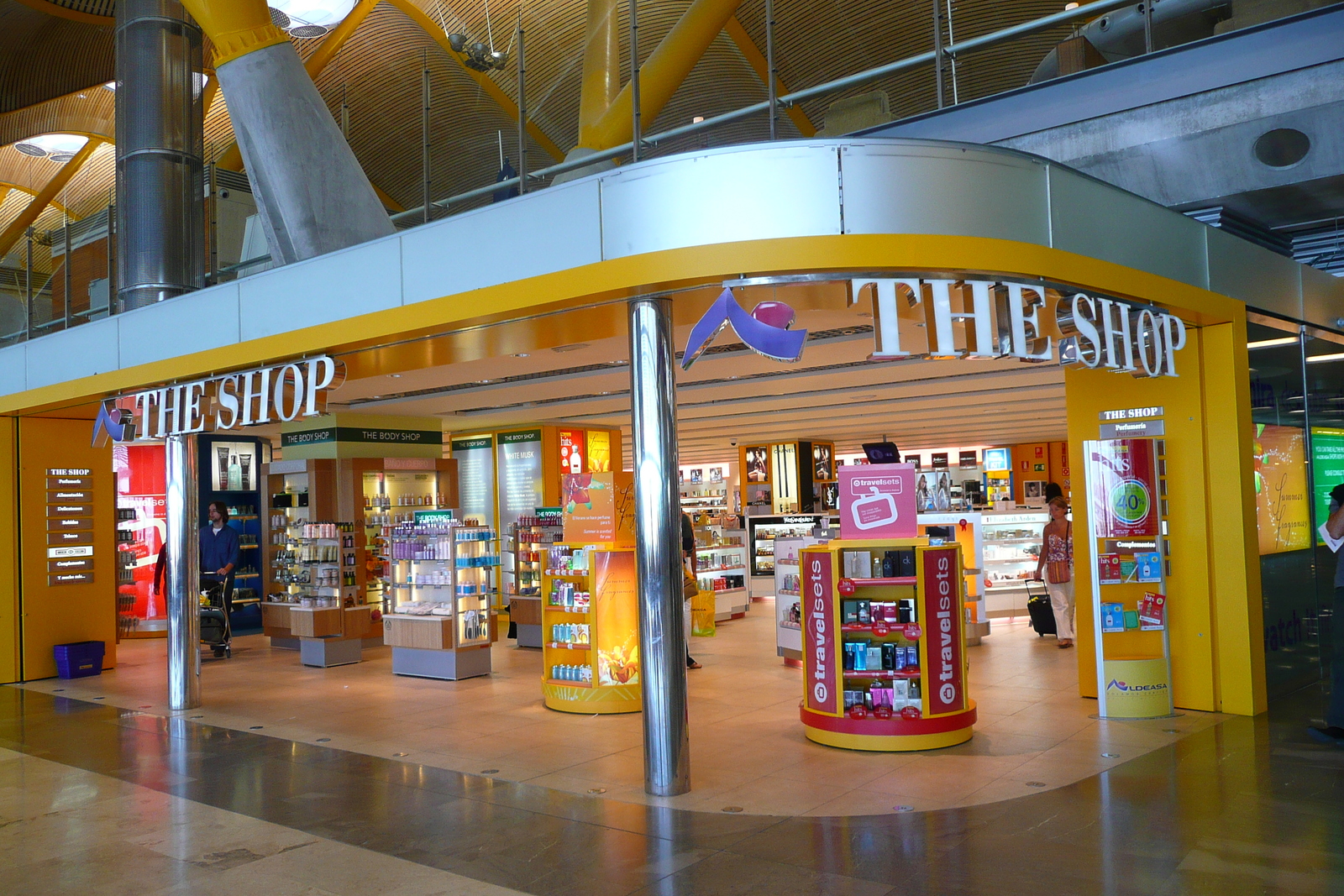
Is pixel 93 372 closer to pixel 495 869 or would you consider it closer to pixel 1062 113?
pixel 495 869

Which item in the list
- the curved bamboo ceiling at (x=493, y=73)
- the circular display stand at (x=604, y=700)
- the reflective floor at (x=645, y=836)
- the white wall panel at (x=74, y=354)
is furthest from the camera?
the curved bamboo ceiling at (x=493, y=73)

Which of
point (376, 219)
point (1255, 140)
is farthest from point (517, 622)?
point (1255, 140)

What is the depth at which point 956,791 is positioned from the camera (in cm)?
530

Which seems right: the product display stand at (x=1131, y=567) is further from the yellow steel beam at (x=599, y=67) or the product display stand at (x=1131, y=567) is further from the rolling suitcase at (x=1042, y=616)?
the yellow steel beam at (x=599, y=67)

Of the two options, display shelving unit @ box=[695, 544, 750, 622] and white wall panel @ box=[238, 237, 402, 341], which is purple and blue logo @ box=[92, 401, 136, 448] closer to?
white wall panel @ box=[238, 237, 402, 341]

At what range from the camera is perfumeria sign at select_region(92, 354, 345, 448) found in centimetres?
727

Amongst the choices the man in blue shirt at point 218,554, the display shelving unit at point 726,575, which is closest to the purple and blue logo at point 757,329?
the display shelving unit at point 726,575

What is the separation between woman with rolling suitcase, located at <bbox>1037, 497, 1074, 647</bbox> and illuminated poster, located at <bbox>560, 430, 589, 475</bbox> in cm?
713

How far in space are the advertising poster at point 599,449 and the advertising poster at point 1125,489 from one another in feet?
31.1

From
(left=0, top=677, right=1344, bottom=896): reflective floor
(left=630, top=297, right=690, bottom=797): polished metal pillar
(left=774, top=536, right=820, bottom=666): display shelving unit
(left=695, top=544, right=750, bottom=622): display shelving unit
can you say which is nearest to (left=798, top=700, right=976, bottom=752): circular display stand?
(left=0, top=677, right=1344, bottom=896): reflective floor

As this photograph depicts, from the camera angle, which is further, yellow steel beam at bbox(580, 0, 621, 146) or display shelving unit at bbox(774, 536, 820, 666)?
yellow steel beam at bbox(580, 0, 621, 146)

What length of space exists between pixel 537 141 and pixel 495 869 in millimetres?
20614

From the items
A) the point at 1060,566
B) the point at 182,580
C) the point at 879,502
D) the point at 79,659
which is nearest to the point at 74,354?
the point at 182,580

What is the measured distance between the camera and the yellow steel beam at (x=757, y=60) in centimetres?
1892
